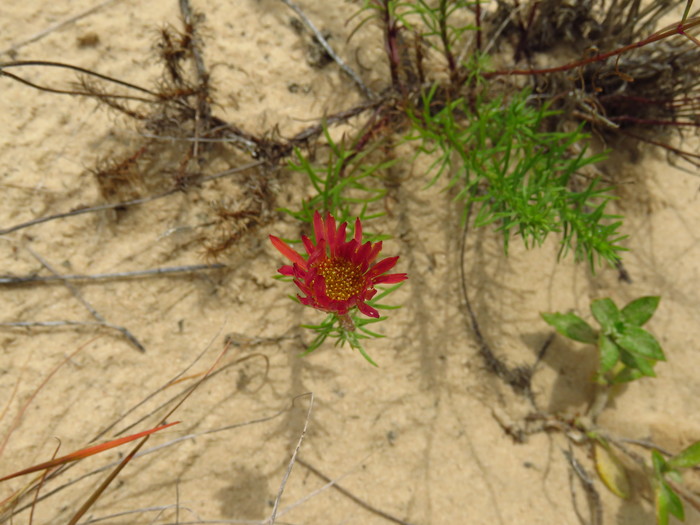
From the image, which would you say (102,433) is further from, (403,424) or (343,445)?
(403,424)

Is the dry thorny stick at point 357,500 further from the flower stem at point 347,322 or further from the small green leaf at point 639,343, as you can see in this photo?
the small green leaf at point 639,343

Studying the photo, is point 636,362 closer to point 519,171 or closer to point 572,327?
point 572,327

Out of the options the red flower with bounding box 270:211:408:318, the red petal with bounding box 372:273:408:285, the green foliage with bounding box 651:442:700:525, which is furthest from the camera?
the green foliage with bounding box 651:442:700:525

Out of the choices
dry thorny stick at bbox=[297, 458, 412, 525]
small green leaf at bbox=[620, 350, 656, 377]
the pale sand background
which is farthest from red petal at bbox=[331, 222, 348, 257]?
small green leaf at bbox=[620, 350, 656, 377]

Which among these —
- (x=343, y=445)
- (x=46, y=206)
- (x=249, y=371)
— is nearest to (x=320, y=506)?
(x=343, y=445)

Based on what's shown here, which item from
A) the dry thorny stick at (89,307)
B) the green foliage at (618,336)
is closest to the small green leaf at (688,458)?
the green foliage at (618,336)

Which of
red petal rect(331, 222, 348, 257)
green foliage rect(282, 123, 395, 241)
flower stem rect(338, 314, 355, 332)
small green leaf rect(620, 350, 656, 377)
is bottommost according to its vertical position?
small green leaf rect(620, 350, 656, 377)

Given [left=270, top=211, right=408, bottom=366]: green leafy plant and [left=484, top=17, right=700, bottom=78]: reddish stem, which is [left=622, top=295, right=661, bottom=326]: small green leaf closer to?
[left=484, top=17, right=700, bottom=78]: reddish stem
